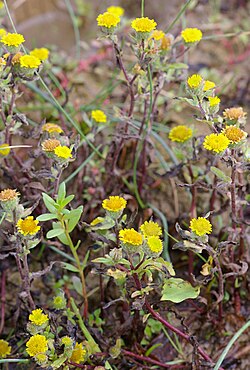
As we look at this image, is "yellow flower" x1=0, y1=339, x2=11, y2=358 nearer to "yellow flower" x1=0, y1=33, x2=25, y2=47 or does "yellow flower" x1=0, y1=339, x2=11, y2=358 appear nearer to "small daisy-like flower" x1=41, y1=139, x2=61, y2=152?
"small daisy-like flower" x1=41, y1=139, x2=61, y2=152

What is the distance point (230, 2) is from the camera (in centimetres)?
273

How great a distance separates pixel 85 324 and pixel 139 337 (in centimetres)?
13

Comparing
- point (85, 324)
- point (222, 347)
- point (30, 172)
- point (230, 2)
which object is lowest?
point (222, 347)

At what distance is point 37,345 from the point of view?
45.1 inches

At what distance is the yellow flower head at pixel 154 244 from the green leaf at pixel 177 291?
123 millimetres

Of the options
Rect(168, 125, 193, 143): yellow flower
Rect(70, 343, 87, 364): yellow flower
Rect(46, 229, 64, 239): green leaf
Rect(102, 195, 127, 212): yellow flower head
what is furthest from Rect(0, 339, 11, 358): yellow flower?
Rect(168, 125, 193, 143): yellow flower

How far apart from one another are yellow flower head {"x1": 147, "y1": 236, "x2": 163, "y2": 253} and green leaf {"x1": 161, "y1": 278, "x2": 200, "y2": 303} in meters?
0.12

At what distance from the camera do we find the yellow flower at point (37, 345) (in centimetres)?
114

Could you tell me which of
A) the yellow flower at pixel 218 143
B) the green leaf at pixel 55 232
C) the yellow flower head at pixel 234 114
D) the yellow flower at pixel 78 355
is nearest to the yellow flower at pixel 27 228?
the green leaf at pixel 55 232

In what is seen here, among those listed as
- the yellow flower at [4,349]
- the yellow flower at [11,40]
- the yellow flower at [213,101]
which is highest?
the yellow flower at [11,40]

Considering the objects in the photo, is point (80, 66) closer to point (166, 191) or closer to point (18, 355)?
point (166, 191)

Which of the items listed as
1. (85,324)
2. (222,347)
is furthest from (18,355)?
(222,347)

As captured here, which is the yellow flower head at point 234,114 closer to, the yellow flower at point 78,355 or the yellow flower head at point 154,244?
the yellow flower head at point 154,244

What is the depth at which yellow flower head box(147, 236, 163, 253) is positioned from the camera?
1.15 meters
